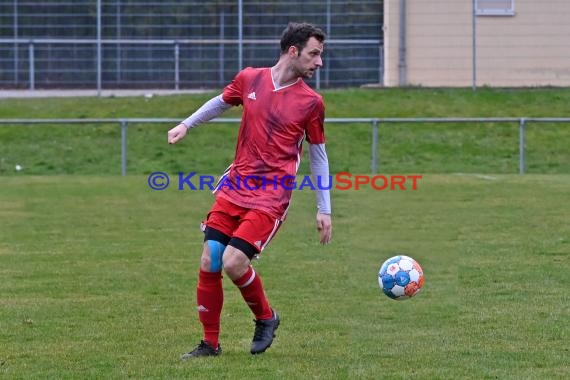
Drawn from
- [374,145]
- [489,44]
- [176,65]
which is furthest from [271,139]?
[176,65]

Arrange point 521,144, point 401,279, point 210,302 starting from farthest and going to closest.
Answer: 1. point 521,144
2. point 401,279
3. point 210,302

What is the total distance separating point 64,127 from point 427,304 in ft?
52.5

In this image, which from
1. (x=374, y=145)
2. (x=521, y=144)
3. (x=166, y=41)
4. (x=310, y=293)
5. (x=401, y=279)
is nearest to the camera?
(x=401, y=279)

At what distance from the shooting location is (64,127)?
76.6 feet

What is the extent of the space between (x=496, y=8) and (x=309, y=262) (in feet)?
55.5

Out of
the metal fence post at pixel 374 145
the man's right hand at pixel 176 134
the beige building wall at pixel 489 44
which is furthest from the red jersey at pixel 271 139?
the beige building wall at pixel 489 44

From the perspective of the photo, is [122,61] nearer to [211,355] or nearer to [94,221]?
[94,221]

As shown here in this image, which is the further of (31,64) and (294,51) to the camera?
(31,64)

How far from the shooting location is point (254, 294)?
684 cm

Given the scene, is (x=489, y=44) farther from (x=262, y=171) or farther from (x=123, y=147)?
(x=262, y=171)

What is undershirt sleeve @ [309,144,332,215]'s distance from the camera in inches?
265

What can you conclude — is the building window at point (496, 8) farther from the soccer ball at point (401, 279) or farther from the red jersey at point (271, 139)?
the red jersey at point (271, 139)

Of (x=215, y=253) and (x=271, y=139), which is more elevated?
(x=271, y=139)

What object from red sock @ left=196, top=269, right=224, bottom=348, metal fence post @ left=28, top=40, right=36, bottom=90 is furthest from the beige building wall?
red sock @ left=196, top=269, right=224, bottom=348
